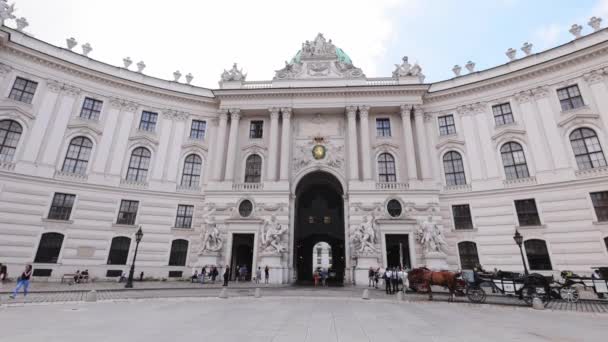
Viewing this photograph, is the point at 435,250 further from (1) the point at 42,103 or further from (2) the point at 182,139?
(1) the point at 42,103

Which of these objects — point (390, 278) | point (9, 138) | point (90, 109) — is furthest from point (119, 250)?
point (390, 278)

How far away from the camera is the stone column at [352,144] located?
85.5ft

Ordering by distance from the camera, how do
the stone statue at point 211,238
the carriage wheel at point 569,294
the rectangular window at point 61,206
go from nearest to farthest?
the carriage wheel at point 569,294 → the rectangular window at point 61,206 → the stone statue at point 211,238

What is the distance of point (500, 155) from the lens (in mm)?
24656

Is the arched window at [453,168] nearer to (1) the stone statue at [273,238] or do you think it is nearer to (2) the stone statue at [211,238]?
(1) the stone statue at [273,238]

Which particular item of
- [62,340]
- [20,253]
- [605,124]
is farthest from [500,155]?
[20,253]

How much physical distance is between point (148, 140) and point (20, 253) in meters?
12.5

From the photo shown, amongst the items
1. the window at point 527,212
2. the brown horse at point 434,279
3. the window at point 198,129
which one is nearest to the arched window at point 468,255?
the window at point 527,212

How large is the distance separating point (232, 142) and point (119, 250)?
13457 millimetres

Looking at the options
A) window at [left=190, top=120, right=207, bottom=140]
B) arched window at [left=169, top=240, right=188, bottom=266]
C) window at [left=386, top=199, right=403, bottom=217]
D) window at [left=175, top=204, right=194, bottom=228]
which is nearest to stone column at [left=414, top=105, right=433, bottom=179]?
window at [left=386, top=199, right=403, bottom=217]

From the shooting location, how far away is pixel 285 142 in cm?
2736

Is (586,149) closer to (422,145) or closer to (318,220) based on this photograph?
(422,145)

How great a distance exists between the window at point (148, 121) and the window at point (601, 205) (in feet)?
124

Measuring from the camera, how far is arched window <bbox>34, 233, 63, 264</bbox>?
20.7m
